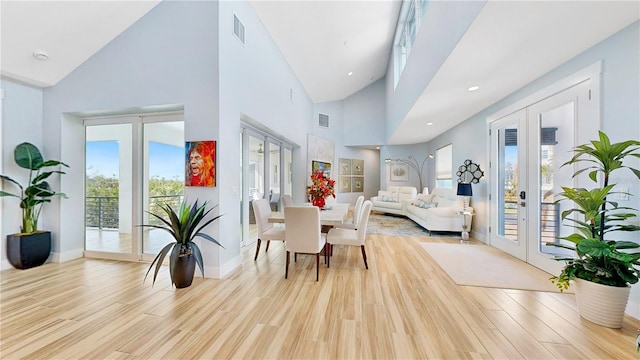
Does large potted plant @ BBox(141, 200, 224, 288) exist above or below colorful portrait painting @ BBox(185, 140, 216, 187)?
below

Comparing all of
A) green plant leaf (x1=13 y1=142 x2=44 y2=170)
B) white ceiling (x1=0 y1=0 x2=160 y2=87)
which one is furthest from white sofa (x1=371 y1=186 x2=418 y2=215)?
green plant leaf (x1=13 y1=142 x2=44 y2=170)

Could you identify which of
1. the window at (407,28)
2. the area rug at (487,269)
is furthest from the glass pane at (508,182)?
the window at (407,28)

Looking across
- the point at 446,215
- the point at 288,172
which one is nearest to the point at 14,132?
the point at 288,172

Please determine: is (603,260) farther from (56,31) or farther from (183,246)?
(56,31)

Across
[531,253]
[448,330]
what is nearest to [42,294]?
[448,330]

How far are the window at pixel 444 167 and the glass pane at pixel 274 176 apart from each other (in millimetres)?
4829

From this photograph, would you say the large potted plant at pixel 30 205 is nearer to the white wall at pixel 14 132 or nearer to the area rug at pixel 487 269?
the white wall at pixel 14 132

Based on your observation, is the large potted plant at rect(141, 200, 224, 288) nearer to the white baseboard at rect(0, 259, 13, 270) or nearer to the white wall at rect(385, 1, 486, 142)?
the white baseboard at rect(0, 259, 13, 270)

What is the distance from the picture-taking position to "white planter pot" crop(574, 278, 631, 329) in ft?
6.48

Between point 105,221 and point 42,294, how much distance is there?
1375 millimetres

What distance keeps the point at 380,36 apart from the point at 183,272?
632 centimetres

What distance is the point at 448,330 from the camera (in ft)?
6.45

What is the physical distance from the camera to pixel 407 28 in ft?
17.1

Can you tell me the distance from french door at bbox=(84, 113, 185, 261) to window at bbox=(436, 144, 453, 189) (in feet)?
22.4
